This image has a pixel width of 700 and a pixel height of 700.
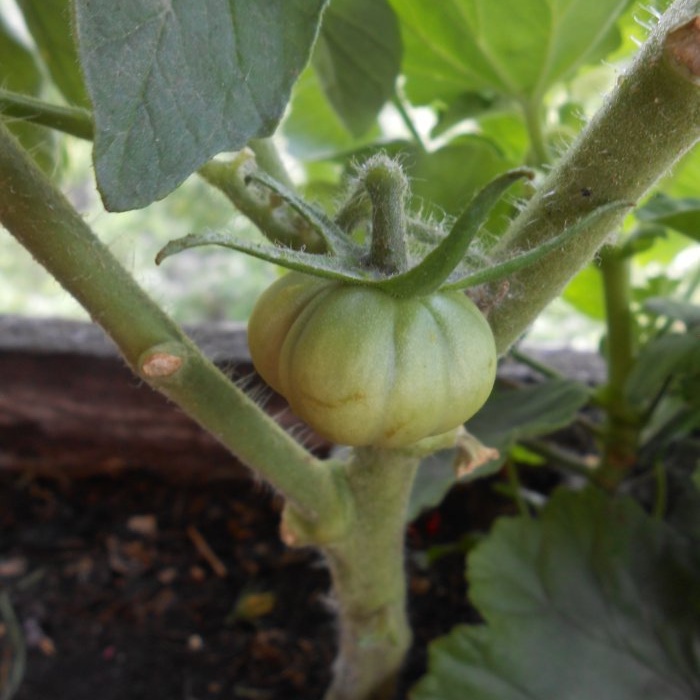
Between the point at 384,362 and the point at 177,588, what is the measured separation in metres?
0.69

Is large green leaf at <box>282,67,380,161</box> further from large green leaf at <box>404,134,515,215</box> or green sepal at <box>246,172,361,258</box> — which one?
green sepal at <box>246,172,361,258</box>

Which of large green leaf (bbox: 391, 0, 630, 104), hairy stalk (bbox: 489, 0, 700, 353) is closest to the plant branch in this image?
hairy stalk (bbox: 489, 0, 700, 353)

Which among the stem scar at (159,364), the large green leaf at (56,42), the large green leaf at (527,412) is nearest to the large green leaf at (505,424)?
the large green leaf at (527,412)

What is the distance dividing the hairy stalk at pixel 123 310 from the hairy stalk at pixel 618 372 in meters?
0.42

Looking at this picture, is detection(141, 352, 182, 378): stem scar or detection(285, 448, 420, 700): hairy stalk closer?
detection(141, 352, 182, 378): stem scar

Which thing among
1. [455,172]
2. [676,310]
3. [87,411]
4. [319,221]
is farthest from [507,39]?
[87,411]

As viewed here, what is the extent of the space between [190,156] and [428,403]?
14cm

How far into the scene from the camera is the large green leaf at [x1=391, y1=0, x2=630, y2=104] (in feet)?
1.91

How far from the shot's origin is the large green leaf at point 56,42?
0.51m

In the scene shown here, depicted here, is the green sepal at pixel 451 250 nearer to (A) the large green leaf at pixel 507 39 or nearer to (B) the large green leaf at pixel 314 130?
(A) the large green leaf at pixel 507 39

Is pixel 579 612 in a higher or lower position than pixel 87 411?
higher

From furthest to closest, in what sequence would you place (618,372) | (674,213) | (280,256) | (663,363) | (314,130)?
(314,130), (618,372), (663,363), (674,213), (280,256)

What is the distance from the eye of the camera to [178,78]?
0.93 feet

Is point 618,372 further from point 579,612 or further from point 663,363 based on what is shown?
point 579,612
